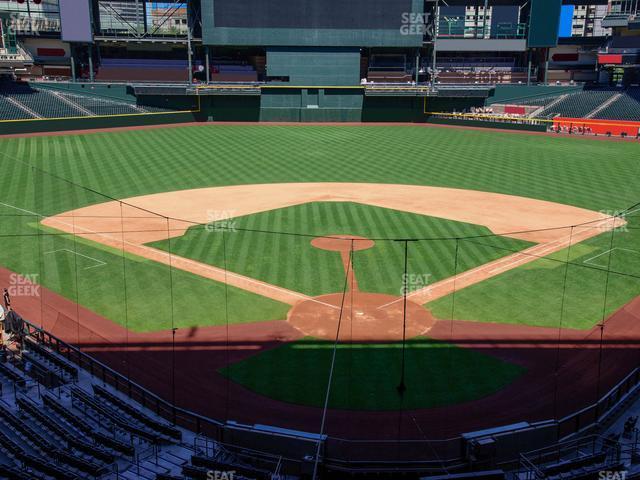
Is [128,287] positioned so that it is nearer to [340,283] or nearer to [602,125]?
[340,283]

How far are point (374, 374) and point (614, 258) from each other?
14.5 m

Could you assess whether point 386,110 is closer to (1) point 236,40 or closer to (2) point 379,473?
(1) point 236,40

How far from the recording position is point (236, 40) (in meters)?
69.4

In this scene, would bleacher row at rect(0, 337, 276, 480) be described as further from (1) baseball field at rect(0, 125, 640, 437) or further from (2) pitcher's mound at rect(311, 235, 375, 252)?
(2) pitcher's mound at rect(311, 235, 375, 252)

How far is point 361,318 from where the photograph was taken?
2030 cm

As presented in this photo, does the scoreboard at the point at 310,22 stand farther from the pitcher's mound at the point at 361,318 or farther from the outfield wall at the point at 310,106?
the pitcher's mound at the point at 361,318

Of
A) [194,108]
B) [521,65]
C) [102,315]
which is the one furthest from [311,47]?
[102,315]

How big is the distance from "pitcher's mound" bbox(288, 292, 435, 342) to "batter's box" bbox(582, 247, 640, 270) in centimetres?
914

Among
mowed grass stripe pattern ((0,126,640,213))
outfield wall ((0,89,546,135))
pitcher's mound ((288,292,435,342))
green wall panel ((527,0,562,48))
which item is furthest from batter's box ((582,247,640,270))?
green wall panel ((527,0,562,48))

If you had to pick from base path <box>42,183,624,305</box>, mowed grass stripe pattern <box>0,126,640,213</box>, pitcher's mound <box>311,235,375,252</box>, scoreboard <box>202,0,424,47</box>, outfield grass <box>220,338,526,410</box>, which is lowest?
outfield grass <box>220,338,526,410</box>

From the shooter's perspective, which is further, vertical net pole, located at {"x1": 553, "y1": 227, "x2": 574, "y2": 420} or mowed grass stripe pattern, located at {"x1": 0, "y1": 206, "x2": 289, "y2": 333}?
mowed grass stripe pattern, located at {"x1": 0, "y1": 206, "x2": 289, "y2": 333}

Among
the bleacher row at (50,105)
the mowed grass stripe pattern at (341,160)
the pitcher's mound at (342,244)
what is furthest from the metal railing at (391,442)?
the bleacher row at (50,105)

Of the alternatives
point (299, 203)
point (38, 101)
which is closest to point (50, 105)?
point (38, 101)

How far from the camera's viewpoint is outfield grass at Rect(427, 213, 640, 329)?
2055cm
